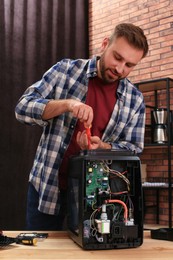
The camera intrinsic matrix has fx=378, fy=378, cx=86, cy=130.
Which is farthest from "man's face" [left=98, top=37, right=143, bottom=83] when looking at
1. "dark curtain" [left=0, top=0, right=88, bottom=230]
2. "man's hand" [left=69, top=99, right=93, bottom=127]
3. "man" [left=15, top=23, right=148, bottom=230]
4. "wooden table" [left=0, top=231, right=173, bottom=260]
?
"dark curtain" [left=0, top=0, right=88, bottom=230]

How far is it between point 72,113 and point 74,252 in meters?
0.56

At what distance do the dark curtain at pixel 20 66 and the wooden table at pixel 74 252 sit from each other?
2964 mm

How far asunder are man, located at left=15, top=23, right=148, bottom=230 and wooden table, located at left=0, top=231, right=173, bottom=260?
36 cm

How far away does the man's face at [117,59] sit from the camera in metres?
1.39

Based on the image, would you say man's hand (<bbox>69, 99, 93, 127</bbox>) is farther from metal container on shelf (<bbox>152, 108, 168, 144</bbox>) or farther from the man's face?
metal container on shelf (<bbox>152, 108, 168, 144</bbox>)

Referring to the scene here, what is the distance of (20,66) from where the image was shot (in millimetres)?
4129

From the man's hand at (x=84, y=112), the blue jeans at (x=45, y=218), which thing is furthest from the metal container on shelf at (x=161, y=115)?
the man's hand at (x=84, y=112)

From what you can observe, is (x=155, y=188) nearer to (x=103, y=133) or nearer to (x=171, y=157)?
(x=171, y=157)

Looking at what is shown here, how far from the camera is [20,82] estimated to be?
13.4 ft

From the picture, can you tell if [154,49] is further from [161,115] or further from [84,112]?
[84,112]

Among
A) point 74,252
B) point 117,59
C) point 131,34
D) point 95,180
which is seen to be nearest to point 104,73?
point 117,59

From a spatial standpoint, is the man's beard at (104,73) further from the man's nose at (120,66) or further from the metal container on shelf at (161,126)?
the metal container on shelf at (161,126)

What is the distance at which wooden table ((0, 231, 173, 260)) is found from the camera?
0.91 metres

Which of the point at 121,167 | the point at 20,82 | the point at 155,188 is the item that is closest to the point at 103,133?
the point at 121,167
